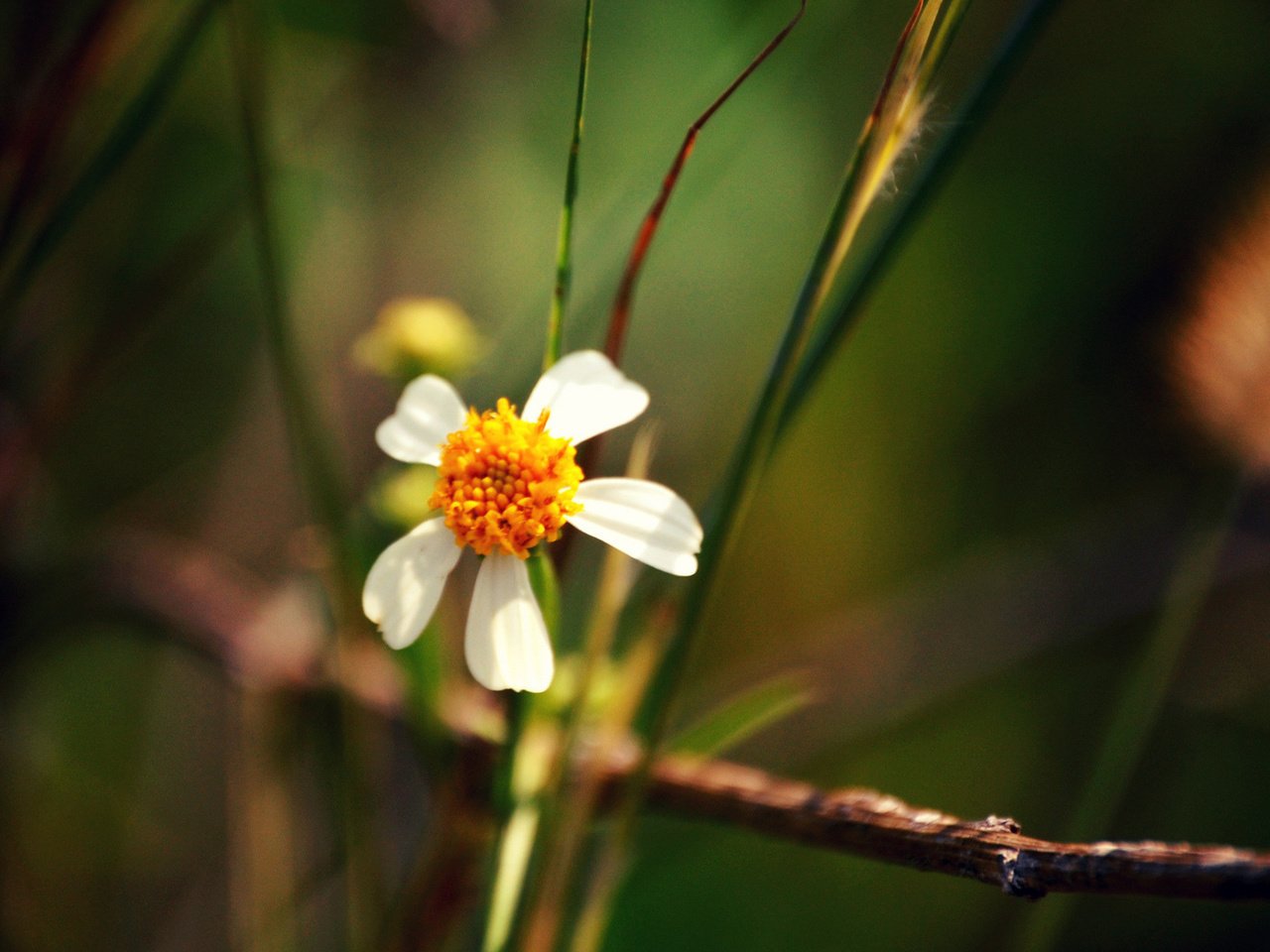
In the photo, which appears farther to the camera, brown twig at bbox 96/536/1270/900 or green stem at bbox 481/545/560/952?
green stem at bbox 481/545/560/952

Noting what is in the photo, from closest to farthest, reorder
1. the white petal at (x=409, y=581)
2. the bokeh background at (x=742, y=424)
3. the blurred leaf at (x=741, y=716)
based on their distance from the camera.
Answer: the white petal at (x=409, y=581), the blurred leaf at (x=741, y=716), the bokeh background at (x=742, y=424)

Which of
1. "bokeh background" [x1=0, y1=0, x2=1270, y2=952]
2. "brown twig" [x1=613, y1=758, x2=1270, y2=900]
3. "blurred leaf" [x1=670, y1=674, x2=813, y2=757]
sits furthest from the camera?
"bokeh background" [x1=0, y1=0, x2=1270, y2=952]

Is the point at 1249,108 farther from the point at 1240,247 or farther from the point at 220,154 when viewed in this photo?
the point at 220,154

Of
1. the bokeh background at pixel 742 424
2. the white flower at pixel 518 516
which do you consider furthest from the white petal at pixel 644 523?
the bokeh background at pixel 742 424

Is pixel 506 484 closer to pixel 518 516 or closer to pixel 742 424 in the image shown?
pixel 518 516

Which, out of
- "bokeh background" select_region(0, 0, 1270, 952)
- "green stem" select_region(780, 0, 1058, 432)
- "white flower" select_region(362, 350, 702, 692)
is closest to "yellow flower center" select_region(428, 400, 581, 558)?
"white flower" select_region(362, 350, 702, 692)

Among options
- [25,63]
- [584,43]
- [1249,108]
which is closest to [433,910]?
[584,43]

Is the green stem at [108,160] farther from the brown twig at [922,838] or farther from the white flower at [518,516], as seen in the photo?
the brown twig at [922,838]

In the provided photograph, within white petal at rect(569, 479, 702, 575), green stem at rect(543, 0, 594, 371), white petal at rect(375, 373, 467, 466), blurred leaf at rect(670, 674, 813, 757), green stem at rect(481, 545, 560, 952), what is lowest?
green stem at rect(481, 545, 560, 952)

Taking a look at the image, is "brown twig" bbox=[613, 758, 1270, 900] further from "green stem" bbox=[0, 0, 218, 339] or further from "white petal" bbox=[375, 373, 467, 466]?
"green stem" bbox=[0, 0, 218, 339]
